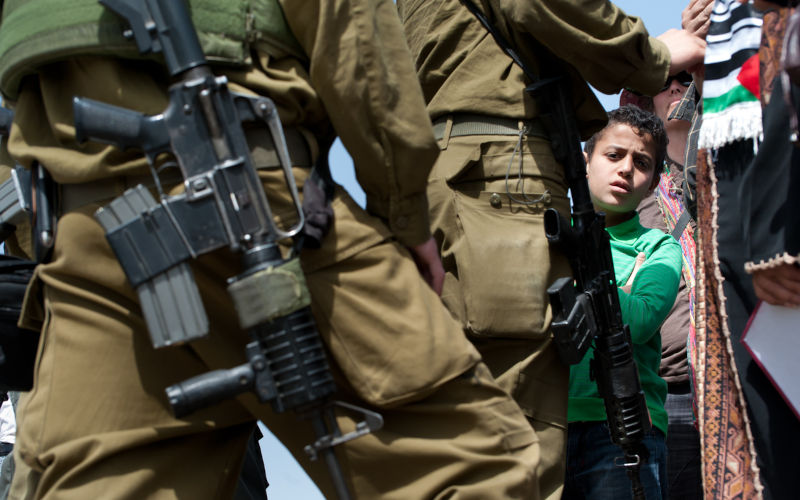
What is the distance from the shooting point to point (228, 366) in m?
1.63

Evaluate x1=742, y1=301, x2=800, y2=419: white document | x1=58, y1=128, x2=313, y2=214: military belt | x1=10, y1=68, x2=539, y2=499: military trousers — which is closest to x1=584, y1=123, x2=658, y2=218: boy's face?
x1=742, y1=301, x2=800, y2=419: white document

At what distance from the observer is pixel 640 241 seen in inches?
125

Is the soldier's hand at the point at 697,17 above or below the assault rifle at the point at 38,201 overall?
above

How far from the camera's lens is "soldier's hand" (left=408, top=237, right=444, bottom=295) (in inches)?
70.4

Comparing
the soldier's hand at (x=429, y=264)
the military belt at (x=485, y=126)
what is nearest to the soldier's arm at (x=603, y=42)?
the military belt at (x=485, y=126)

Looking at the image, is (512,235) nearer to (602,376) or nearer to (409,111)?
(602,376)

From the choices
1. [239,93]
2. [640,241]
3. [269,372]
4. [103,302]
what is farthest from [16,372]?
[640,241]

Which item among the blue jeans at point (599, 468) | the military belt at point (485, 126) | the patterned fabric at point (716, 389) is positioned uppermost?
the military belt at point (485, 126)

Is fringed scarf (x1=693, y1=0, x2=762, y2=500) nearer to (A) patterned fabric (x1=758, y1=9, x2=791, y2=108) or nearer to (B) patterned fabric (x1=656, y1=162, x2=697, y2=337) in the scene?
(A) patterned fabric (x1=758, y1=9, x2=791, y2=108)

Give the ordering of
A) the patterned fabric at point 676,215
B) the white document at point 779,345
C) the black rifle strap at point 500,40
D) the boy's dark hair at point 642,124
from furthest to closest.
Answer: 1. the patterned fabric at point 676,215
2. the boy's dark hair at point 642,124
3. the black rifle strap at point 500,40
4. the white document at point 779,345

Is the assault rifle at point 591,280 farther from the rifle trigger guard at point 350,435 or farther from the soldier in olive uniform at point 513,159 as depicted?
the rifle trigger guard at point 350,435

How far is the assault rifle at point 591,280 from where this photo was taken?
258cm

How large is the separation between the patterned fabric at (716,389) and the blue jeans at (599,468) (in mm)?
531

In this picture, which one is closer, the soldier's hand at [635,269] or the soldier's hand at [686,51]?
the soldier's hand at [686,51]
